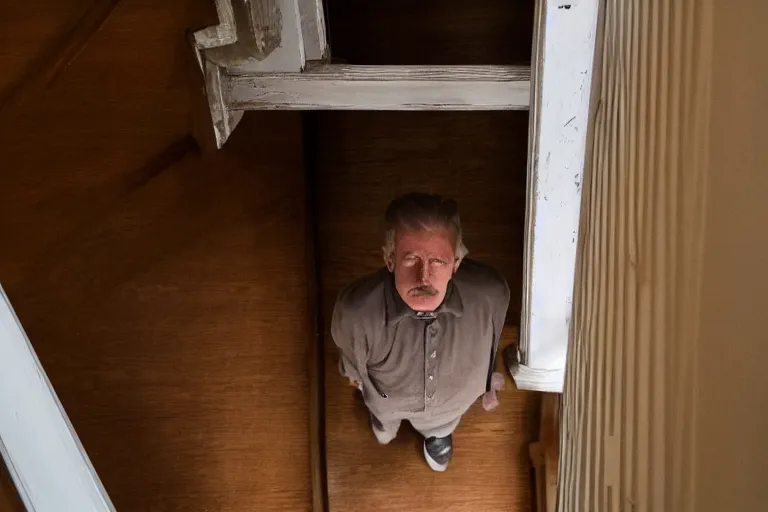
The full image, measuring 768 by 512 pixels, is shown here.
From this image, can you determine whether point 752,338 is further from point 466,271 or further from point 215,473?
point 215,473

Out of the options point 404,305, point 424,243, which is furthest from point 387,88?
point 404,305

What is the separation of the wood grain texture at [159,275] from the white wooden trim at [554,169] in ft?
1.72

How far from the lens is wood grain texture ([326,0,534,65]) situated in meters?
1.34

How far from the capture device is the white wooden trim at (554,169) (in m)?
0.83

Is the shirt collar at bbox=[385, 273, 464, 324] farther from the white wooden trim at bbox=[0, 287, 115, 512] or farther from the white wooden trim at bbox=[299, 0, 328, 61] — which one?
the white wooden trim at bbox=[0, 287, 115, 512]

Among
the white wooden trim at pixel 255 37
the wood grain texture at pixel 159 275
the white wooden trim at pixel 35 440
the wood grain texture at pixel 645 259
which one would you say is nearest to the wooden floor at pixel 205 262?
the wood grain texture at pixel 159 275

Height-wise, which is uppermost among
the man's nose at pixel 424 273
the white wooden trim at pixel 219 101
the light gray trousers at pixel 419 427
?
the white wooden trim at pixel 219 101

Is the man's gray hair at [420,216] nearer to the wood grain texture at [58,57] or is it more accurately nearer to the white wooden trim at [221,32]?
the white wooden trim at [221,32]

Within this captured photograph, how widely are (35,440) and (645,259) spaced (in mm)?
454

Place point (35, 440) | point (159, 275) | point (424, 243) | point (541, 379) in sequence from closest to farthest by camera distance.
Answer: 1. point (35, 440)
2. point (424, 243)
3. point (541, 379)
4. point (159, 275)

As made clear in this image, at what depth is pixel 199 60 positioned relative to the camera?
3.16 ft

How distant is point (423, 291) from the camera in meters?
1.02

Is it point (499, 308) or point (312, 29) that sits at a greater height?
point (312, 29)

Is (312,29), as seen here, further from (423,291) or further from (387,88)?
(423,291)
